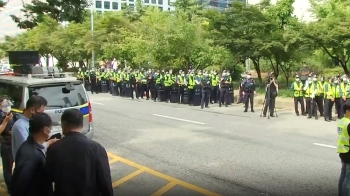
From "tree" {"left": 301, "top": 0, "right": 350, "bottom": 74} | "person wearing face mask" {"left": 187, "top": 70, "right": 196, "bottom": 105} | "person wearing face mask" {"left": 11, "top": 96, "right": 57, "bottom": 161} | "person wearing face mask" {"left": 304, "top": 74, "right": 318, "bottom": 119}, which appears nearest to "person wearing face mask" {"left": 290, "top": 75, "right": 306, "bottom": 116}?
"person wearing face mask" {"left": 304, "top": 74, "right": 318, "bottom": 119}

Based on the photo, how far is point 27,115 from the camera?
5.27 meters

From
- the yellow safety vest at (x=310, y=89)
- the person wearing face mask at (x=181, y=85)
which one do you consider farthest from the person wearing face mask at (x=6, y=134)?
the person wearing face mask at (x=181, y=85)

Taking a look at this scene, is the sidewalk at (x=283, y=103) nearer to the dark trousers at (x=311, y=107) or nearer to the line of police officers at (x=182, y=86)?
the line of police officers at (x=182, y=86)

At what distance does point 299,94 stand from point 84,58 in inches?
1112

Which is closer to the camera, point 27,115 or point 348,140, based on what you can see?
point 27,115

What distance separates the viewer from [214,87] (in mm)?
20016

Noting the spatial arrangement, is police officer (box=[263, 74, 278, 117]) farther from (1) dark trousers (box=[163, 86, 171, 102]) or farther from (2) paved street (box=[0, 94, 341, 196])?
(1) dark trousers (box=[163, 86, 171, 102])

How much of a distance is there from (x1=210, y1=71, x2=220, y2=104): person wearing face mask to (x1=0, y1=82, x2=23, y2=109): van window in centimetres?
1193

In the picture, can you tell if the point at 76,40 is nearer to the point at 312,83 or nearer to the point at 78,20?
the point at 312,83

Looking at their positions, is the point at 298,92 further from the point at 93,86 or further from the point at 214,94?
the point at 93,86

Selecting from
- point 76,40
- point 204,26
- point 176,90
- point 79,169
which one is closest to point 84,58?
point 76,40

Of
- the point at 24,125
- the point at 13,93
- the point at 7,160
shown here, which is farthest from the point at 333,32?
the point at 24,125

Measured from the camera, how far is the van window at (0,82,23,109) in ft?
27.5

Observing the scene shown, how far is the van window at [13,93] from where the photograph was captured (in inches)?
330
